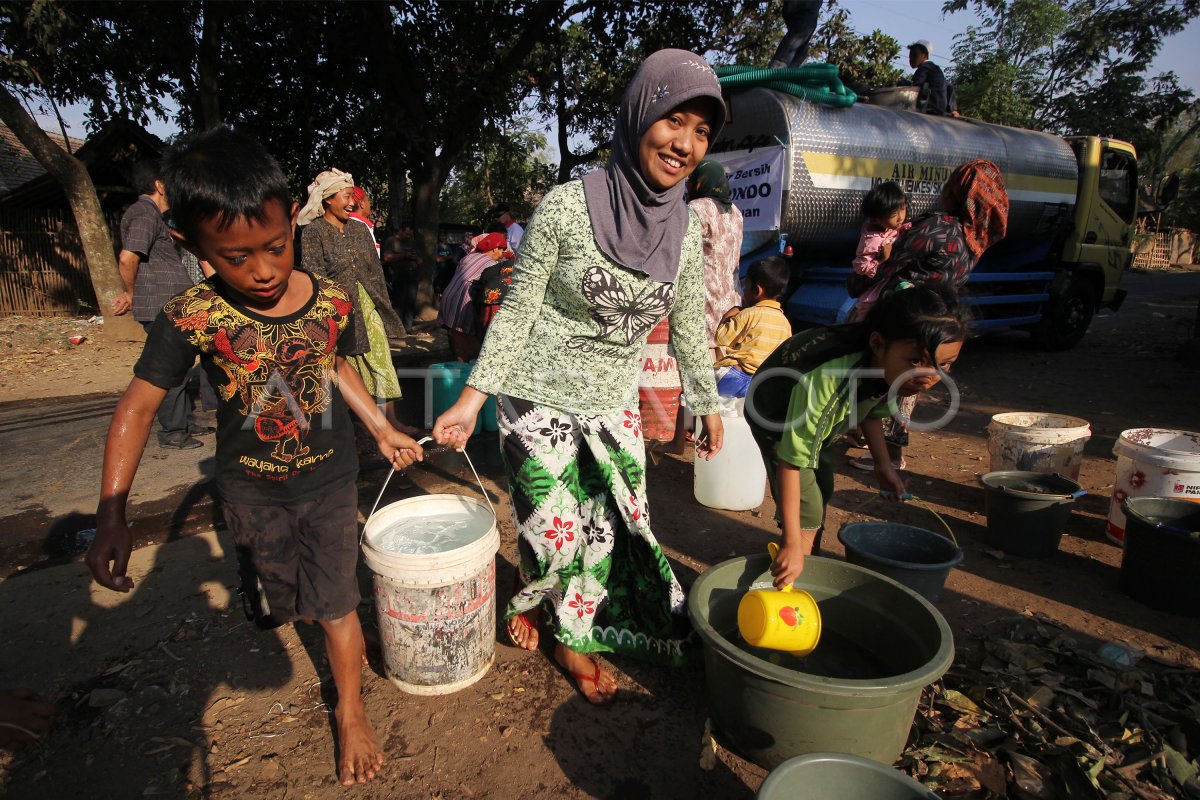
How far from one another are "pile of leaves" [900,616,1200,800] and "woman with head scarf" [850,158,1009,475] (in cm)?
150

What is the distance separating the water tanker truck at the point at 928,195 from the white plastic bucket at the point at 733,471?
3.06m

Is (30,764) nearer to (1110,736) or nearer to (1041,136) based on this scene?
(1110,736)

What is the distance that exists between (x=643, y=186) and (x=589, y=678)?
5.53 feet

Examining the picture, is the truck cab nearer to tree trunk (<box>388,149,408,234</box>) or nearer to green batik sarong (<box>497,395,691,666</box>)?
green batik sarong (<box>497,395,691,666</box>)

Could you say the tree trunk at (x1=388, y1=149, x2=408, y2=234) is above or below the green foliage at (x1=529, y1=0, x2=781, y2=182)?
below

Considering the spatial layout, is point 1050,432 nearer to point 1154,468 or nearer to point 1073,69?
point 1154,468

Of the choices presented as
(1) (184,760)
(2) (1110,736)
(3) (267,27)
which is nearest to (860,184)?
(2) (1110,736)

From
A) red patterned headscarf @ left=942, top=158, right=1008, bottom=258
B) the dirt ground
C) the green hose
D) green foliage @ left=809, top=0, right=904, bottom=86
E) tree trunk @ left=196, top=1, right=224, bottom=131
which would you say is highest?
green foliage @ left=809, top=0, right=904, bottom=86

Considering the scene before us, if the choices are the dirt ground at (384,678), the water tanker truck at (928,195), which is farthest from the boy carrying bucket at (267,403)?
the water tanker truck at (928,195)

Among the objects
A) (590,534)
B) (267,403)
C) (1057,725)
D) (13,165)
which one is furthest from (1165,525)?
(13,165)

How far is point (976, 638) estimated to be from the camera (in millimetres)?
2695

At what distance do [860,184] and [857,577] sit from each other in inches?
209

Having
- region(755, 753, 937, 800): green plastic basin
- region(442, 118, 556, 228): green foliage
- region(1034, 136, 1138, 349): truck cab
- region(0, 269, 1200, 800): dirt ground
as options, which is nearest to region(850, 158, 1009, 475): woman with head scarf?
region(0, 269, 1200, 800): dirt ground

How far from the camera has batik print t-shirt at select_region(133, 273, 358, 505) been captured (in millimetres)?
1731
